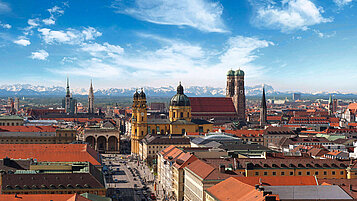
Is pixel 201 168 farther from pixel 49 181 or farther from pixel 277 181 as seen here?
pixel 49 181

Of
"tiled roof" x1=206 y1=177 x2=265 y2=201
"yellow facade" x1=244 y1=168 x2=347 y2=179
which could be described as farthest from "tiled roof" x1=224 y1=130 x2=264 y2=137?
"tiled roof" x1=206 y1=177 x2=265 y2=201

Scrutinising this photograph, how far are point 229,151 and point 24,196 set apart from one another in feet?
183

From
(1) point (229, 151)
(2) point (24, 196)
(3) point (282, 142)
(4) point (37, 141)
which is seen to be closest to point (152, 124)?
(4) point (37, 141)

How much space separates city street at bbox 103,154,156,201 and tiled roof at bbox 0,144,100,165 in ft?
27.9

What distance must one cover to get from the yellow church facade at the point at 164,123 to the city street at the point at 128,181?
721 inches

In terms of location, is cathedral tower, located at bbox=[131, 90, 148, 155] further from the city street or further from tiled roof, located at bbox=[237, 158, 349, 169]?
tiled roof, located at bbox=[237, 158, 349, 169]

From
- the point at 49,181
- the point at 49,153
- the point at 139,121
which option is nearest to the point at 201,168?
the point at 49,181

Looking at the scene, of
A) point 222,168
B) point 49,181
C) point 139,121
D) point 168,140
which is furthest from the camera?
point 139,121

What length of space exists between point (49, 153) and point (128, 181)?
2259cm

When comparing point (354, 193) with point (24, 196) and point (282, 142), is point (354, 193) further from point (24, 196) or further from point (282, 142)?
point (282, 142)

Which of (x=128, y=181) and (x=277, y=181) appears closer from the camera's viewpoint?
(x=277, y=181)

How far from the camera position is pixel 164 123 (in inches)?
7672

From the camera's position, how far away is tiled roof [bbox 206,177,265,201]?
64500 millimetres

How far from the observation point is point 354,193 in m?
69.9
